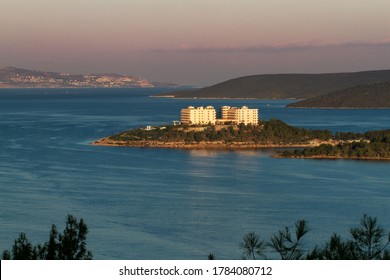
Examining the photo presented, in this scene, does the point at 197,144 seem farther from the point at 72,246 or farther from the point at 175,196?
the point at 72,246

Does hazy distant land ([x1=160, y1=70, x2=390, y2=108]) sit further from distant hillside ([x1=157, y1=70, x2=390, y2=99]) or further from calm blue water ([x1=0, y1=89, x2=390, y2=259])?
calm blue water ([x1=0, y1=89, x2=390, y2=259])

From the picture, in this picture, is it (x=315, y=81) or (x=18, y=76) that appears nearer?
(x=315, y=81)

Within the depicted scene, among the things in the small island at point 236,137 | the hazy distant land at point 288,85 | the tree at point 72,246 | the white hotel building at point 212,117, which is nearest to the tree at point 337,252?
the tree at point 72,246

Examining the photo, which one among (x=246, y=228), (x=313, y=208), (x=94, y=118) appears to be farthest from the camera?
(x=94, y=118)

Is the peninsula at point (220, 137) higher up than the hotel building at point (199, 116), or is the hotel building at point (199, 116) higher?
the hotel building at point (199, 116)

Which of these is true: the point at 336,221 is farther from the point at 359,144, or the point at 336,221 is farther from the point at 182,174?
the point at 359,144

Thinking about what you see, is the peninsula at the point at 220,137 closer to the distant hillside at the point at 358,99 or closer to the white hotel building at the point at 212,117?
the white hotel building at the point at 212,117

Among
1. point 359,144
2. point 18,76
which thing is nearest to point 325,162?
point 359,144

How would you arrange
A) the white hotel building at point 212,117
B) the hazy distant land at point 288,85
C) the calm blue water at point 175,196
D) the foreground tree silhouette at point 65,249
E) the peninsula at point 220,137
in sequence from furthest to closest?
the hazy distant land at point 288,85 → the white hotel building at point 212,117 → the peninsula at point 220,137 → the calm blue water at point 175,196 → the foreground tree silhouette at point 65,249
